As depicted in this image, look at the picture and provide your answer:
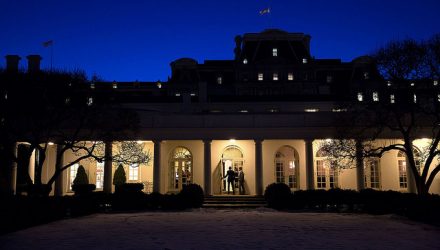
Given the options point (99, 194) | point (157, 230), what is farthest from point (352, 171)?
point (157, 230)

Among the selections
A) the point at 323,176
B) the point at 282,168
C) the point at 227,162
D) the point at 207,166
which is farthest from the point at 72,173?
the point at 323,176

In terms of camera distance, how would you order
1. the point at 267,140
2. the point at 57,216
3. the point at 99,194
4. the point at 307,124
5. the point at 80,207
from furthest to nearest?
the point at 267,140 → the point at 307,124 → the point at 99,194 → the point at 80,207 → the point at 57,216

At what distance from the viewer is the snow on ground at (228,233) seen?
42.0 feet

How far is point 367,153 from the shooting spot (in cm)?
2488

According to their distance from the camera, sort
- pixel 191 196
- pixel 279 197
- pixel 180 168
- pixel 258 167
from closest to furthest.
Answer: pixel 279 197
pixel 191 196
pixel 258 167
pixel 180 168

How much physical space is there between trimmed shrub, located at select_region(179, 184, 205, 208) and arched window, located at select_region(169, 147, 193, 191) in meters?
6.73

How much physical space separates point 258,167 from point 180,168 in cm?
615

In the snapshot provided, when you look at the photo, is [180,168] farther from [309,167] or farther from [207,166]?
[309,167]

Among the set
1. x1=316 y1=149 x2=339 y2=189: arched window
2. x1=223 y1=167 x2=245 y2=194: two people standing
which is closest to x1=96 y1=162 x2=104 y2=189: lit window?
x1=223 y1=167 x2=245 y2=194: two people standing

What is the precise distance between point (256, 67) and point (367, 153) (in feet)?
167

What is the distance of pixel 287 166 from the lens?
32.4m

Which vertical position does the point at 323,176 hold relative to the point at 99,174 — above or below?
below

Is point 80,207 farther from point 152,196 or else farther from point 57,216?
point 152,196

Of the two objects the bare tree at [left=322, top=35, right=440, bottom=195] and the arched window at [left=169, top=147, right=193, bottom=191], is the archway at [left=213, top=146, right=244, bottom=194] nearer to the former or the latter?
the arched window at [left=169, top=147, right=193, bottom=191]
